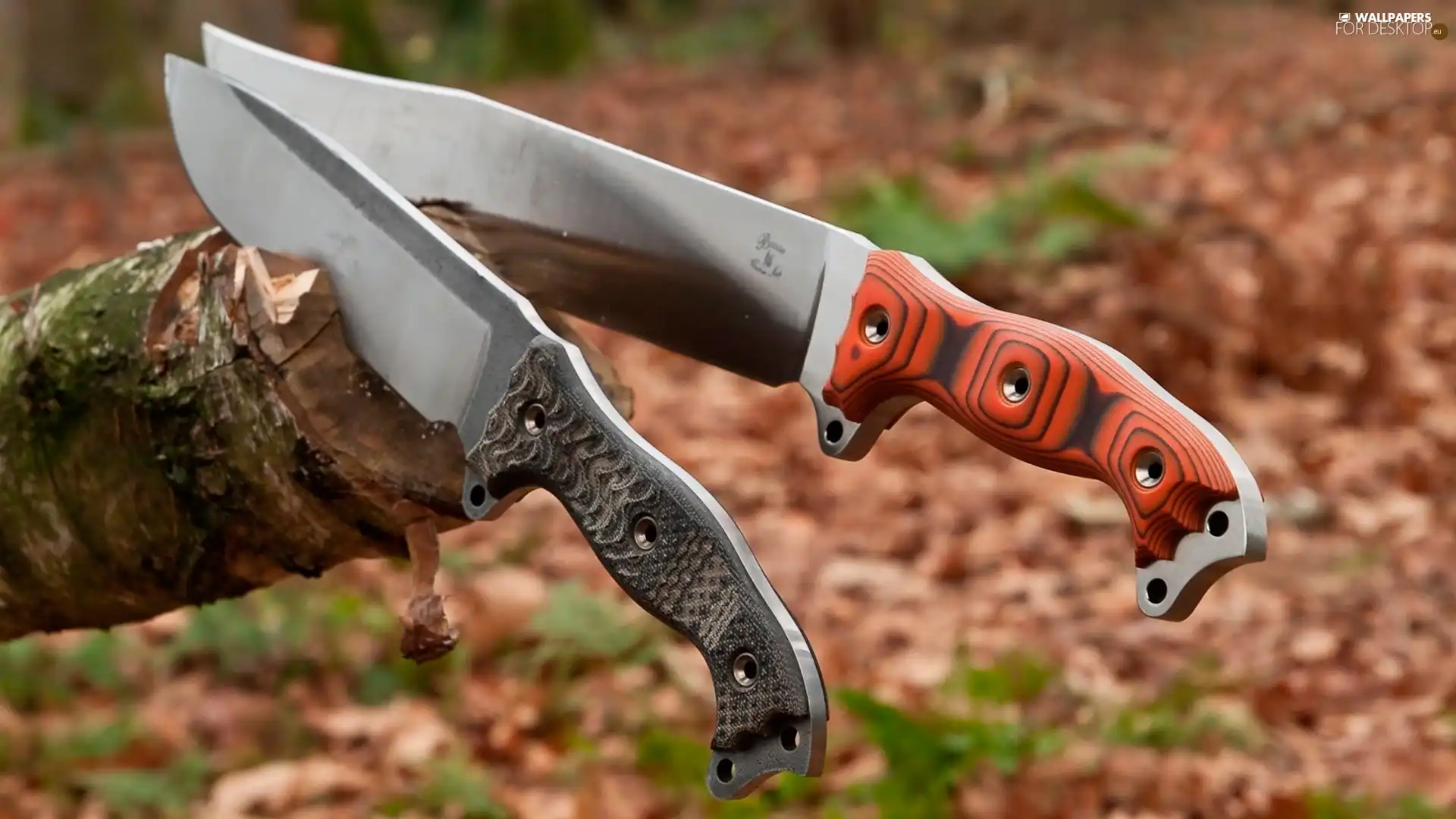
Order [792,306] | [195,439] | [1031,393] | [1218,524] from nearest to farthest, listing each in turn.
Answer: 1. [1218,524]
2. [1031,393]
3. [792,306]
4. [195,439]

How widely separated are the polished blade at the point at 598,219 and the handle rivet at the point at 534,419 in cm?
30

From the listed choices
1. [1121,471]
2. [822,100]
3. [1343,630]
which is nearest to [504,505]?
[1121,471]

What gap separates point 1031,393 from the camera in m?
1.45

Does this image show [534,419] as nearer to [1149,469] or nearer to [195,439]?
[195,439]

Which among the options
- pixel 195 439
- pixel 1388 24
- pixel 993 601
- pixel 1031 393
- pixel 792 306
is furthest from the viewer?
pixel 1388 24

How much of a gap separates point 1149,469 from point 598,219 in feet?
2.61

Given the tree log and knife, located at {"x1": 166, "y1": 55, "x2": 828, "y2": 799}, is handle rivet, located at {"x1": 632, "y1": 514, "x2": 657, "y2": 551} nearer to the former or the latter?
knife, located at {"x1": 166, "y1": 55, "x2": 828, "y2": 799}

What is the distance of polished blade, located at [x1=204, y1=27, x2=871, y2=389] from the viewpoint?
1685 millimetres

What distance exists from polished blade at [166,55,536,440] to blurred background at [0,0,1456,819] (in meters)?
1.54

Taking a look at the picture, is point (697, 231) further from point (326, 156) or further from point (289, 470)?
point (289, 470)

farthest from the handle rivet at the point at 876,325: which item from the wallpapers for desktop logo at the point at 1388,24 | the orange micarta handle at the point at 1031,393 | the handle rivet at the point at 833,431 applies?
the wallpapers for desktop logo at the point at 1388,24

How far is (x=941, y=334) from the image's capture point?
5.03 feet

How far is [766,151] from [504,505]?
8702mm
